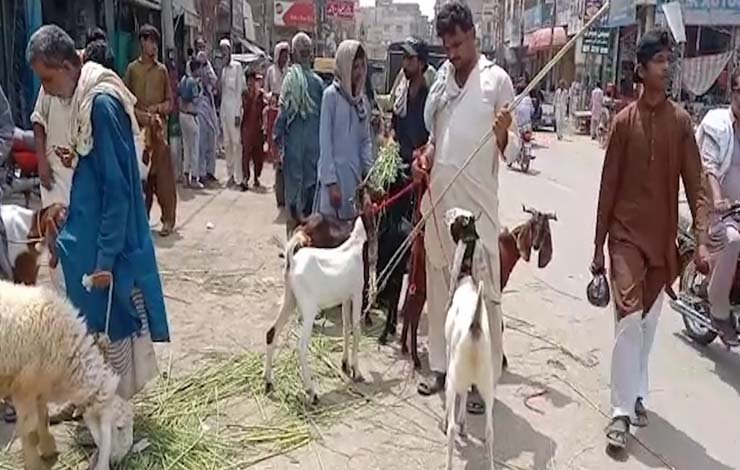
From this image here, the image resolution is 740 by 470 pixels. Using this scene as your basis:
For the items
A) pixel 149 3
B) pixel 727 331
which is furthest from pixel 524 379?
pixel 149 3

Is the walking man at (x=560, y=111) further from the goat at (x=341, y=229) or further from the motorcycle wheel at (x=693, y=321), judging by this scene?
the goat at (x=341, y=229)

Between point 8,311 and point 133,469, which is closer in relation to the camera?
point 8,311

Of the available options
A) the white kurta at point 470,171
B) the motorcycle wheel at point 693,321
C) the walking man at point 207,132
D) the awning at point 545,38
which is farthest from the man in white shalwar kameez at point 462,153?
the awning at point 545,38

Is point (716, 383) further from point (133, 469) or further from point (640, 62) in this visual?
point (133, 469)

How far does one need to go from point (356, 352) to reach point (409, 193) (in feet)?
4.65

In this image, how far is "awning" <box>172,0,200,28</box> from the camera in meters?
18.3

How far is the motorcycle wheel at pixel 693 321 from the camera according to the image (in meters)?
6.29

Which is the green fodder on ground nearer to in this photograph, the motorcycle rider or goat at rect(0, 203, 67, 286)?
goat at rect(0, 203, 67, 286)

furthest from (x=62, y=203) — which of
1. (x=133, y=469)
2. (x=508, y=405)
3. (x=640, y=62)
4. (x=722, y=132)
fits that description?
(x=722, y=132)

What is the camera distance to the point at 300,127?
24.3 feet

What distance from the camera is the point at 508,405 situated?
512cm

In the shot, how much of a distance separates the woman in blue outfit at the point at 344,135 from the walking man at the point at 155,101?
12.2 ft

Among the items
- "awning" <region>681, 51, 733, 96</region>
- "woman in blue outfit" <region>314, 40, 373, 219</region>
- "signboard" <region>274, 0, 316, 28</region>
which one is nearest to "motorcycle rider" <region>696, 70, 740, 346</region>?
"woman in blue outfit" <region>314, 40, 373, 219</region>

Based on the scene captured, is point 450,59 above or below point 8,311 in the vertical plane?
above
